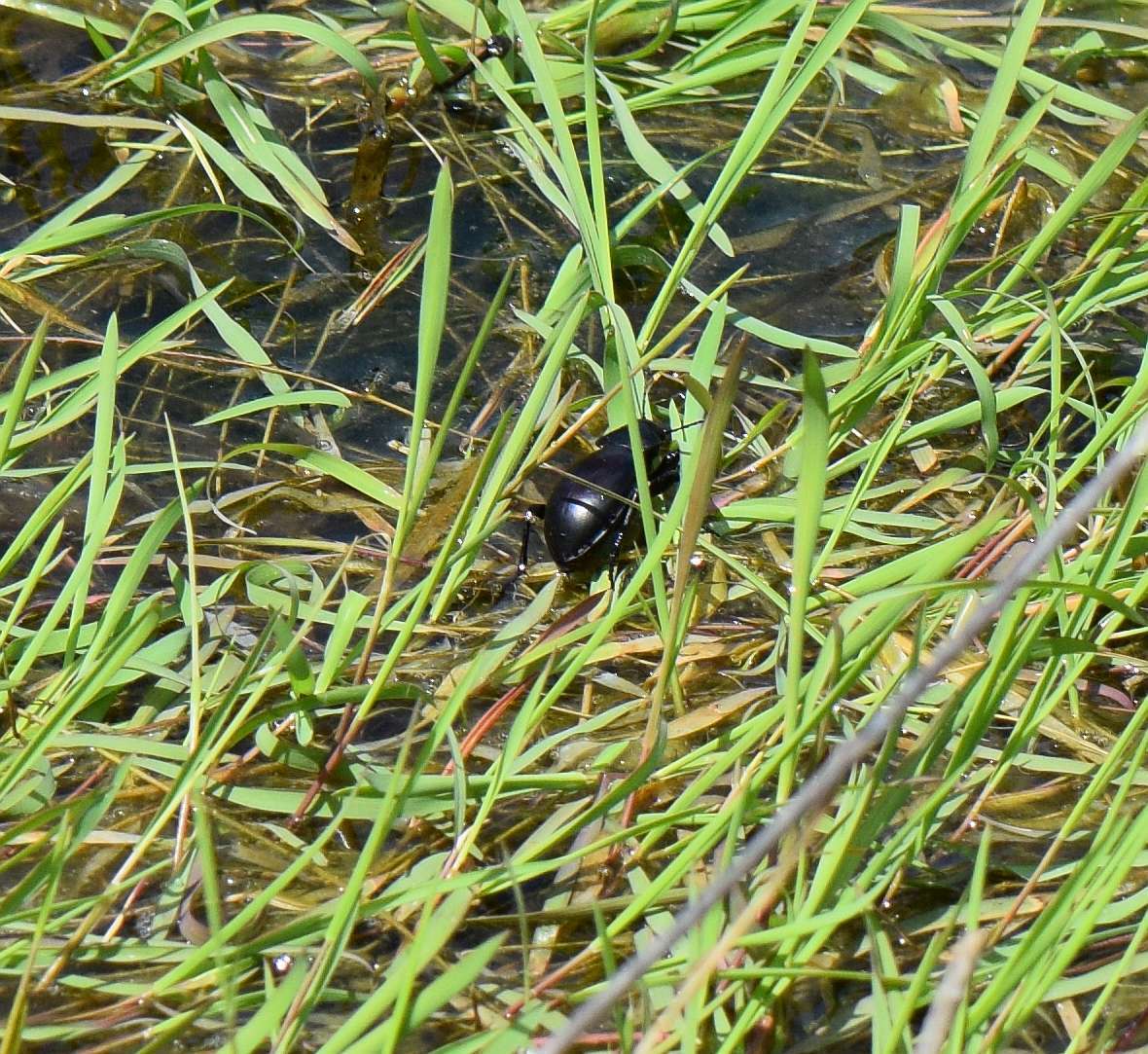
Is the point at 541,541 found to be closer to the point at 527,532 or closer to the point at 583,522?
the point at 527,532

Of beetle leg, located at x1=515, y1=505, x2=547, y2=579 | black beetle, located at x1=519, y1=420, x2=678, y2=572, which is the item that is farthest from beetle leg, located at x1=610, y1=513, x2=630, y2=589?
beetle leg, located at x1=515, y1=505, x2=547, y2=579

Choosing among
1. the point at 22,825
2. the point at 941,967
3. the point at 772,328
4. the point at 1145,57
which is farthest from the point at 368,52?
the point at 941,967

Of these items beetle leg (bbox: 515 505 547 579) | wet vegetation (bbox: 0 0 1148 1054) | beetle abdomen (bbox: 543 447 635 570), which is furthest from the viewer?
beetle leg (bbox: 515 505 547 579)

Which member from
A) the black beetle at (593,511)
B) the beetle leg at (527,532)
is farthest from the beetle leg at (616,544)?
the beetle leg at (527,532)

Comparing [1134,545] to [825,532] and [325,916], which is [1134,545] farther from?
[325,916]

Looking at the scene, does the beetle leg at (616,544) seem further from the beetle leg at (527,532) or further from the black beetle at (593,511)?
the beetle leg at (527,532)

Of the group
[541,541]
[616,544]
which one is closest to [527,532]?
[541,541]

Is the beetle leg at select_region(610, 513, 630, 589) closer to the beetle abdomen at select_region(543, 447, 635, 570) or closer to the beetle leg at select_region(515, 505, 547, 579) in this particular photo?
the beetle abdomen at select_region(543, 447, 635, 570)
